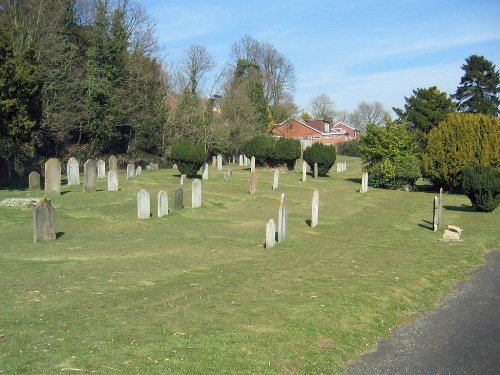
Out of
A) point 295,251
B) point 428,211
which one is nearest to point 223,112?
point 428,211

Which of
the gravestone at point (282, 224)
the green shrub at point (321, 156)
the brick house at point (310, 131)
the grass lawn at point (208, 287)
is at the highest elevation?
the brick house at point (310, 131)

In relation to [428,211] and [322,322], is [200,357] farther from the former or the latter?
[428,211]

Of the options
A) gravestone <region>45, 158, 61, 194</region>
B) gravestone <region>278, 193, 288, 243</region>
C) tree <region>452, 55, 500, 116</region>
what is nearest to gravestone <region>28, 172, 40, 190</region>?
gravestone <region>45, 158, 61, 194</region>

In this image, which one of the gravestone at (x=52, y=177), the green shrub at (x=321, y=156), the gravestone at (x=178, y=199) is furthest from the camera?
the green shrub at (x=321, y=156)

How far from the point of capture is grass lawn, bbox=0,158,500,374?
20.9 feet

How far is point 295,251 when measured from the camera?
46.3 feet

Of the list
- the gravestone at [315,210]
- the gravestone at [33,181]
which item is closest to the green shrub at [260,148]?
the gravestone at [33,181]

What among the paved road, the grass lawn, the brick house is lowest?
the paved road

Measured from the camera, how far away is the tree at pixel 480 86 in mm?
60062

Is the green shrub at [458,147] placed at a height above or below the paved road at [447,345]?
above

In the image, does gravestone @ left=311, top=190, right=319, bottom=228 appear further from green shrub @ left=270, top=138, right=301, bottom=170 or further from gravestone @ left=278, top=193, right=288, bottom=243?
green shrub @ left=270, top=138, right=301, bottom=170

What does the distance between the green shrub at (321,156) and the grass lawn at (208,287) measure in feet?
68.0

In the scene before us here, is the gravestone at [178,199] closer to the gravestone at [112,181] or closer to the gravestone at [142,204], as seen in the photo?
the gravestone at [142,204]

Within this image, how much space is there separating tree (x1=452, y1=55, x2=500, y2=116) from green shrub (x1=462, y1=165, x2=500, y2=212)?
39.3 meters
